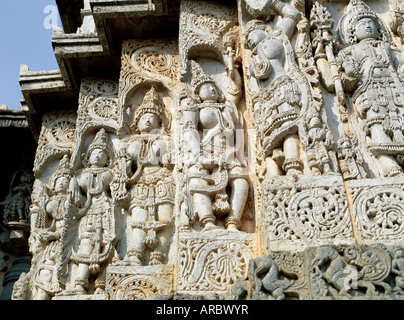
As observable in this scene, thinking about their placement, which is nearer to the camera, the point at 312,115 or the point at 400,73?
the point at 312,115

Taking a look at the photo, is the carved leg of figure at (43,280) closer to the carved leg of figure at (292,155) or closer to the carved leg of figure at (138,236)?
the carved leg of figure at (138,236)

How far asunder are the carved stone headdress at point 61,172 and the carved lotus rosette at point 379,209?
13.2 feet

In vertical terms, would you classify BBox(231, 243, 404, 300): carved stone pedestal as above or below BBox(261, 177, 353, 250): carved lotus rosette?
below

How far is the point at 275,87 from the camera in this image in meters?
5.64

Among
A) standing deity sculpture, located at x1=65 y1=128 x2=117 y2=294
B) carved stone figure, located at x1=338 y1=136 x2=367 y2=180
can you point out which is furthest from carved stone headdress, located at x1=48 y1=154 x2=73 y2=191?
carved stone figure, located at x1=338 y1=136 x2=367 y2=180

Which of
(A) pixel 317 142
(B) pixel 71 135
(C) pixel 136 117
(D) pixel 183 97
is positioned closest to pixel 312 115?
(A) pixel 317 142

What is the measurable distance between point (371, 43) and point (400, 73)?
0.48 metres

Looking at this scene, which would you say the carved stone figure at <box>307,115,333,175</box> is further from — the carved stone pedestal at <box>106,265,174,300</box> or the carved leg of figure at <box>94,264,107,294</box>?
the carved leg of figure at <box>94,264,107,294</box>

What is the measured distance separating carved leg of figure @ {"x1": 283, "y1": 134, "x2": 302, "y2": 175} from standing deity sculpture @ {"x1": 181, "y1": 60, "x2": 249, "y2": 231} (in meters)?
0.63

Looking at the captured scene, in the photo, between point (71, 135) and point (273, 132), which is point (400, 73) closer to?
point (273, 132)

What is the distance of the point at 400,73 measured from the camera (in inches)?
227

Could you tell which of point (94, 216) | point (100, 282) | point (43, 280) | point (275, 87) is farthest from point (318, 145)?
point (43, 280)

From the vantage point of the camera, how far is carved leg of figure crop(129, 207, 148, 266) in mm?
5672
